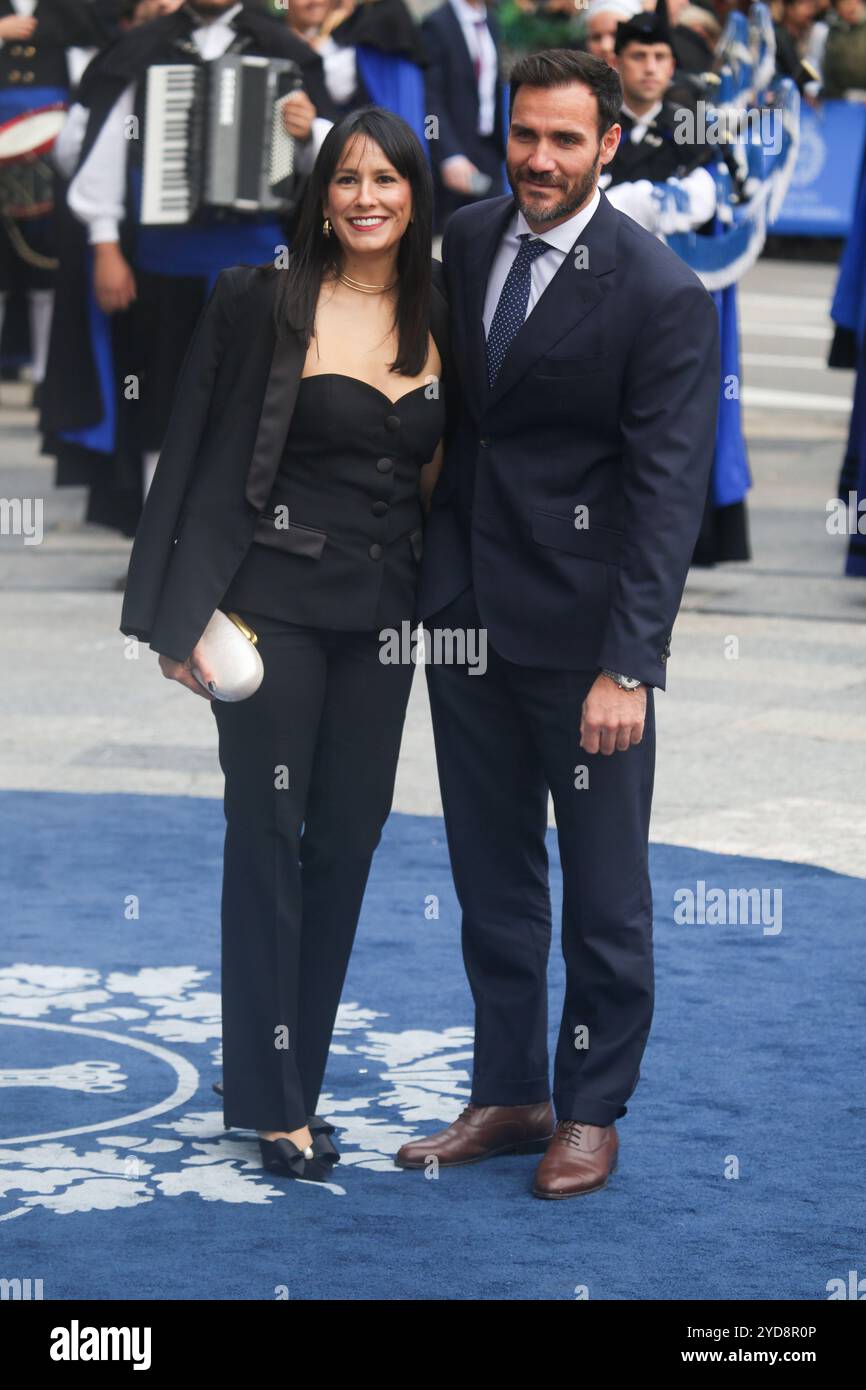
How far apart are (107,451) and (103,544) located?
0.84m

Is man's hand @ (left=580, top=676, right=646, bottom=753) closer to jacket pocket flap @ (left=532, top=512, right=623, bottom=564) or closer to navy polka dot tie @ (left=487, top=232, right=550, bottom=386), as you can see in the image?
jacket pocket flap @ (left=532, top=512, right=623, bottom=564)

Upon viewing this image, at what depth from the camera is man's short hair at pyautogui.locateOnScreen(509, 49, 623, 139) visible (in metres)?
4.29

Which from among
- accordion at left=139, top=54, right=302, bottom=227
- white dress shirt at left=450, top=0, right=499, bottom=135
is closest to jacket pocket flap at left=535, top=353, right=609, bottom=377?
accordion at left=139, top=54, right=302, bottom=227

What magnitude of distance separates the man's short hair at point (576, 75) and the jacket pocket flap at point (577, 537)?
621 mm

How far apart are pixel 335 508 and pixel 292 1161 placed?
1095 mm

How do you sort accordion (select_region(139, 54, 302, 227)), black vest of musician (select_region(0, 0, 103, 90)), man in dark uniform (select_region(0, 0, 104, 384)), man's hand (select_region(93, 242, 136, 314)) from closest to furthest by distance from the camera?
Answer: accordion (select_region(139, 54, 302, 227)) < man's hand (select_region(93, 242, 136, 314)) < man in dark uniform (select_region(0, 0, 104, 384)) < black vest of musician (select_region(0, 0, 103, 90))

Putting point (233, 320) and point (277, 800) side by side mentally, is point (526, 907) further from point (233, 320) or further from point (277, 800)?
point (233, 320)

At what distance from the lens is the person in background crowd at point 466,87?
13906 mm

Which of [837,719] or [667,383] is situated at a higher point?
[667,383]

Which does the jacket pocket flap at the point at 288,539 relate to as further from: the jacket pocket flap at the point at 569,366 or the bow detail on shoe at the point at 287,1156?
the bow detail on shoe at the point at 287,1156

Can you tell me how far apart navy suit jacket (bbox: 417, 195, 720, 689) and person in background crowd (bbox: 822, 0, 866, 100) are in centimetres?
1675

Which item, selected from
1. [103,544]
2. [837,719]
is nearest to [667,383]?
[837,719]
